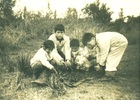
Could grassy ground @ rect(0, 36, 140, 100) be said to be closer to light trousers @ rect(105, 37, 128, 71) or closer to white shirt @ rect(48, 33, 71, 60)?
light trousers @ rect(105, 37, 128, 71)

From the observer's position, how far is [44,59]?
3311 mm

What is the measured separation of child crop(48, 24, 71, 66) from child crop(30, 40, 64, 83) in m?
0.24

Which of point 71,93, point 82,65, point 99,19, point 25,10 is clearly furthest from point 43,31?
point 71,93

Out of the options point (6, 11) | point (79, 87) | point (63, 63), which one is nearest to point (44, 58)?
point (63, 63)

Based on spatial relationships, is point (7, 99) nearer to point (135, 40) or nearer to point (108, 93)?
point (108, 93)

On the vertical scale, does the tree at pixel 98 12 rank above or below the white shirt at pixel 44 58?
above

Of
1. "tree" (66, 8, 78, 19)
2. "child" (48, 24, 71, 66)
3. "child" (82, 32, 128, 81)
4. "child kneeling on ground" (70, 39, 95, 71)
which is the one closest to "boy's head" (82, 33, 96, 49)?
"child" (82, 32, 128, 81)

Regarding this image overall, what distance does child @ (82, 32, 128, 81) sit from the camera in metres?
3.47

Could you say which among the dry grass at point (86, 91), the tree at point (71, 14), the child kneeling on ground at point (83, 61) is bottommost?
the dry grass at point (86, 91)

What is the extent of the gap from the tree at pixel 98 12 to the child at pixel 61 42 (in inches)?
94.9

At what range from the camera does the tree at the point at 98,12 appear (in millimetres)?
6330

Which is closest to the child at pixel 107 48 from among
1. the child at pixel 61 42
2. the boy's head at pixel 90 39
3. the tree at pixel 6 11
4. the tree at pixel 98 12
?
the boy's head at pixel 90 39

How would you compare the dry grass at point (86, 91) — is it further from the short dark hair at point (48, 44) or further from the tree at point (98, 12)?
the tree at point (98, 12)

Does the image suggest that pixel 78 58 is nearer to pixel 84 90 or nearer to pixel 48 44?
pixel 48 44
